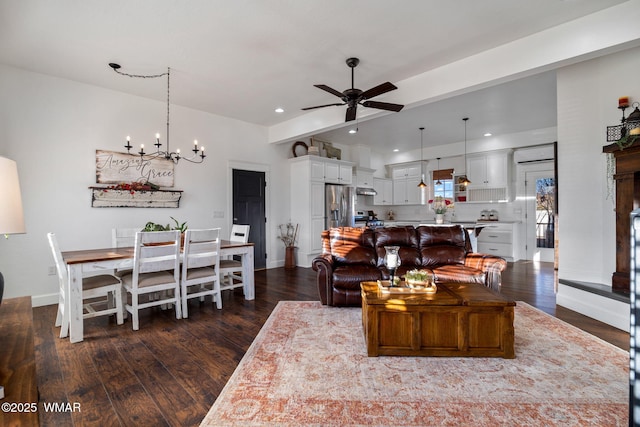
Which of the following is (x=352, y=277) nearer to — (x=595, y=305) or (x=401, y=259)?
(x=401, y=259)

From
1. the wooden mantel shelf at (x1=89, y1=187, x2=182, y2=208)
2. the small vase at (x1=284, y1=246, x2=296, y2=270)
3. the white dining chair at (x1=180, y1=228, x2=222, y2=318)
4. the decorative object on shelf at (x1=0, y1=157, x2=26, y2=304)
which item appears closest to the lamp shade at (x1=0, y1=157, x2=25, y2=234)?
the decorative object on shelf at (x1=0, y1=157, x2=26, y2=304)

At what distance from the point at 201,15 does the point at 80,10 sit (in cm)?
101

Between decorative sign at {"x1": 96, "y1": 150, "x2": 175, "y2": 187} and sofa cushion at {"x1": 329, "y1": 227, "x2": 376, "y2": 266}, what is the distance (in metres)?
2.80

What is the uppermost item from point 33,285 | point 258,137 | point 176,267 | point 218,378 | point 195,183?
point 258,137

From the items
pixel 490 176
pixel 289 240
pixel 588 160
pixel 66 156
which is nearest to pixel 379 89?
pixel 588 160

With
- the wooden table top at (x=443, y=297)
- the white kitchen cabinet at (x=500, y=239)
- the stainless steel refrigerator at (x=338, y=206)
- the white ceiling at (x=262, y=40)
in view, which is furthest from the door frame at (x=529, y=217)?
the wooden table top at (x=443, y=297)

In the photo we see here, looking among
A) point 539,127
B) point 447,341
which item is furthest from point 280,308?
point 539,127

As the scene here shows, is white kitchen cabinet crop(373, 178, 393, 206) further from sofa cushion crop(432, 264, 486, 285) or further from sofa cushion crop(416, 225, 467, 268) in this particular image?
sofa cushion crop(432, 264, 486, 285)

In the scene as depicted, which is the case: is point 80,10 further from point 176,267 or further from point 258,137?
point 258,137

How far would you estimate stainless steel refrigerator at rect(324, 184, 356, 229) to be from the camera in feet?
21.9

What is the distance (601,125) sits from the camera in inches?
137

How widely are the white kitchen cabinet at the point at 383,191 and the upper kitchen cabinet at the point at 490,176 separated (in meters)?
2.15

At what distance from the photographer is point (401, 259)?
4051 millimetres

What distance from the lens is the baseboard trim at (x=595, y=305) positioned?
3.04 metres
